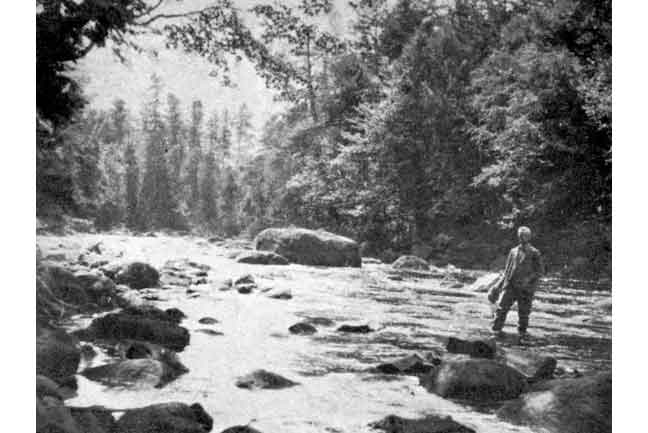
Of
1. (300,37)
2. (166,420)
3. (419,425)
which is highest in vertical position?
(300,37)

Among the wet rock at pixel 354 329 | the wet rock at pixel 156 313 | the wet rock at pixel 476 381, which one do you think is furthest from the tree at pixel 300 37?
the wet rock at pixel 476 381

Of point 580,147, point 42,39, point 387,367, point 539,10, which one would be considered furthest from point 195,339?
point 539,10

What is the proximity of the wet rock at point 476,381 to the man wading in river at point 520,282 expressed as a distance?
1.45m

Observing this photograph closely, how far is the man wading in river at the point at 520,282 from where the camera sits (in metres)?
6.23

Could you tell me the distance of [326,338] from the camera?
22.4 feet

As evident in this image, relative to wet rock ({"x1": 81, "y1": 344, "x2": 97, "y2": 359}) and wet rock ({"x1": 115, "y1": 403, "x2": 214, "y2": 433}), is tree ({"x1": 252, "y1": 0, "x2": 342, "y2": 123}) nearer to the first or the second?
wet rock ({"x1": 81, "y1": 344, "x2": 97, "y2": 359})

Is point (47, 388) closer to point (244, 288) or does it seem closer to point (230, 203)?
point (230, 203)

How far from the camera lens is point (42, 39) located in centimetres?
535

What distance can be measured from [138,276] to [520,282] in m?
5.33

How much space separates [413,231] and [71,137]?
→ 3.76 meters

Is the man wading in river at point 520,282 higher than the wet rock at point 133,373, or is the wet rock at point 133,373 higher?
the man wading in river at point 520,282

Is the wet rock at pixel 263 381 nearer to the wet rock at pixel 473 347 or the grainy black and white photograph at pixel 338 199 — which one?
the grainy black and white photograph at pixel 338 199

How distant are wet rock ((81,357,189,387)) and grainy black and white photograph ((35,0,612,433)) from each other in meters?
0.02

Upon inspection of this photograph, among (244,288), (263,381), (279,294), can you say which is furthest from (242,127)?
(244,288)
